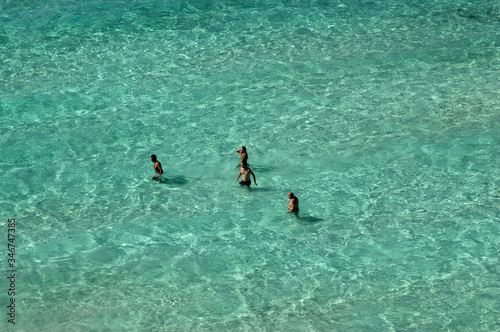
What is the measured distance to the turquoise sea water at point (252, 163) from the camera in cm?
1647

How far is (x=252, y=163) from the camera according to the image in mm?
21297

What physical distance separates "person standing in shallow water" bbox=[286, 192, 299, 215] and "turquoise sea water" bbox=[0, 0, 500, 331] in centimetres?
30

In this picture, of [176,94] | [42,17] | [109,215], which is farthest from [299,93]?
[42,17]

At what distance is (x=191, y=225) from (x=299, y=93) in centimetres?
829

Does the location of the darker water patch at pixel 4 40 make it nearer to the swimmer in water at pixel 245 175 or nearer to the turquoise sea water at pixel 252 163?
the turquoise sea water at pixel 252 163

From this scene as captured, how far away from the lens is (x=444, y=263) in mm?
17359

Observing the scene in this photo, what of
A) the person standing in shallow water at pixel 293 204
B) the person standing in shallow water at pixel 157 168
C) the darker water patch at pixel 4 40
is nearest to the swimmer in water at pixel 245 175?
the person standing in shallow water at pixel 293 204

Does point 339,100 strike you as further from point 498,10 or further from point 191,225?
point 498,10

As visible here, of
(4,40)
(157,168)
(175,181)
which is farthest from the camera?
(4,40)

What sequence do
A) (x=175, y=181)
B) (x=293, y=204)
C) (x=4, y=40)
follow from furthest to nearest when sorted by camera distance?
(x=4, y=40) → (x=175, y=181) → (x=293, y=204)

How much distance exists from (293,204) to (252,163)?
311 cm

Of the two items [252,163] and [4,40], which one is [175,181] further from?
[4,40]

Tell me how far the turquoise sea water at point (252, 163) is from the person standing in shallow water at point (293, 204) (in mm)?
301

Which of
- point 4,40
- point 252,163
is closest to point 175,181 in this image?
point 252,163
